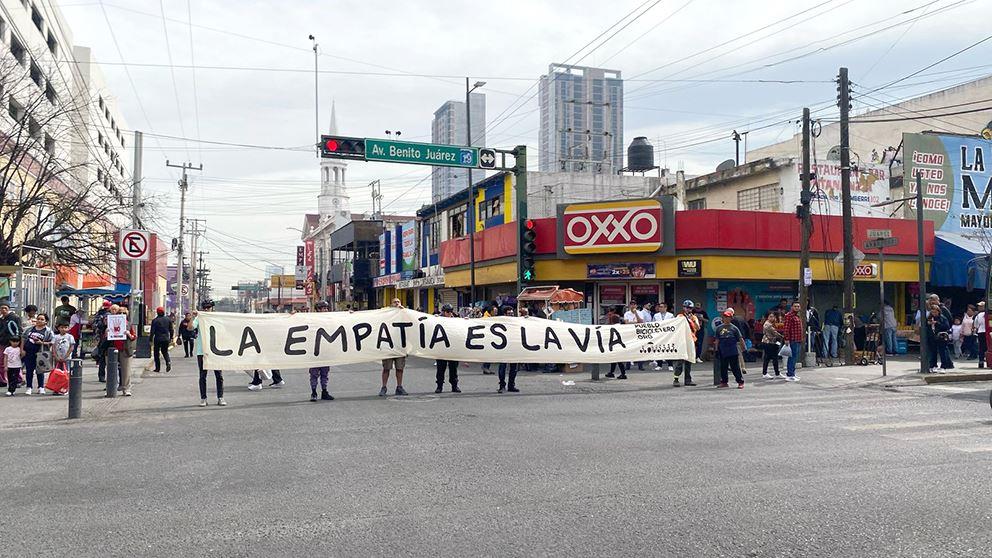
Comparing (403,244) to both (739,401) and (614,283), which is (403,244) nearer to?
(614,283)

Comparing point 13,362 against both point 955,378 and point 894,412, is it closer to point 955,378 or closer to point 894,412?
point 894,412

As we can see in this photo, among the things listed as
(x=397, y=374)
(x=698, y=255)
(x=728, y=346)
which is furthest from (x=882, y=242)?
(x=397, y=374)

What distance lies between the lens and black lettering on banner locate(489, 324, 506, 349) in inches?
602

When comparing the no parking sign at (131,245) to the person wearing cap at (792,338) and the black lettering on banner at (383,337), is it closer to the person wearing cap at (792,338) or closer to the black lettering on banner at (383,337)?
the black lettering on banner at (383,337)

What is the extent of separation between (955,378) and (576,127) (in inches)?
3881

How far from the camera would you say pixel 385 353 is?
1441 cm

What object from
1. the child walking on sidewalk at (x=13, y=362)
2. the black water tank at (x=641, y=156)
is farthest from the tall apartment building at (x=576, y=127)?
the child walking on sidewalk at (x=13, y=362)

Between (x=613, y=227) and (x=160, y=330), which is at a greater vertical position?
(x=613, y=227)

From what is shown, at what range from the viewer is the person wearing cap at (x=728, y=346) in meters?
15.7

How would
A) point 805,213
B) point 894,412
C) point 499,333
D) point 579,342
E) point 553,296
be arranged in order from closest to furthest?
point 894,412 < point 499,333 < point 579,342 < point 805,213 < point 553,296

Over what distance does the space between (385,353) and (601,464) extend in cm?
715

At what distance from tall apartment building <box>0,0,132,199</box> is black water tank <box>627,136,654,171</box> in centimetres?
2410

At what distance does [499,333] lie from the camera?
1544 cm

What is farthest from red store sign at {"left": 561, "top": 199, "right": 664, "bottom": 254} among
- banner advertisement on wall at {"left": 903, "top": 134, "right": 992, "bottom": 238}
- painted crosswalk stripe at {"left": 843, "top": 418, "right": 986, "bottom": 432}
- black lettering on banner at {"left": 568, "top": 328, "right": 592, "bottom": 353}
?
painted crosswalk stripe at {"left": 843, "top": 418, "right": 986, "bottom": 432}
